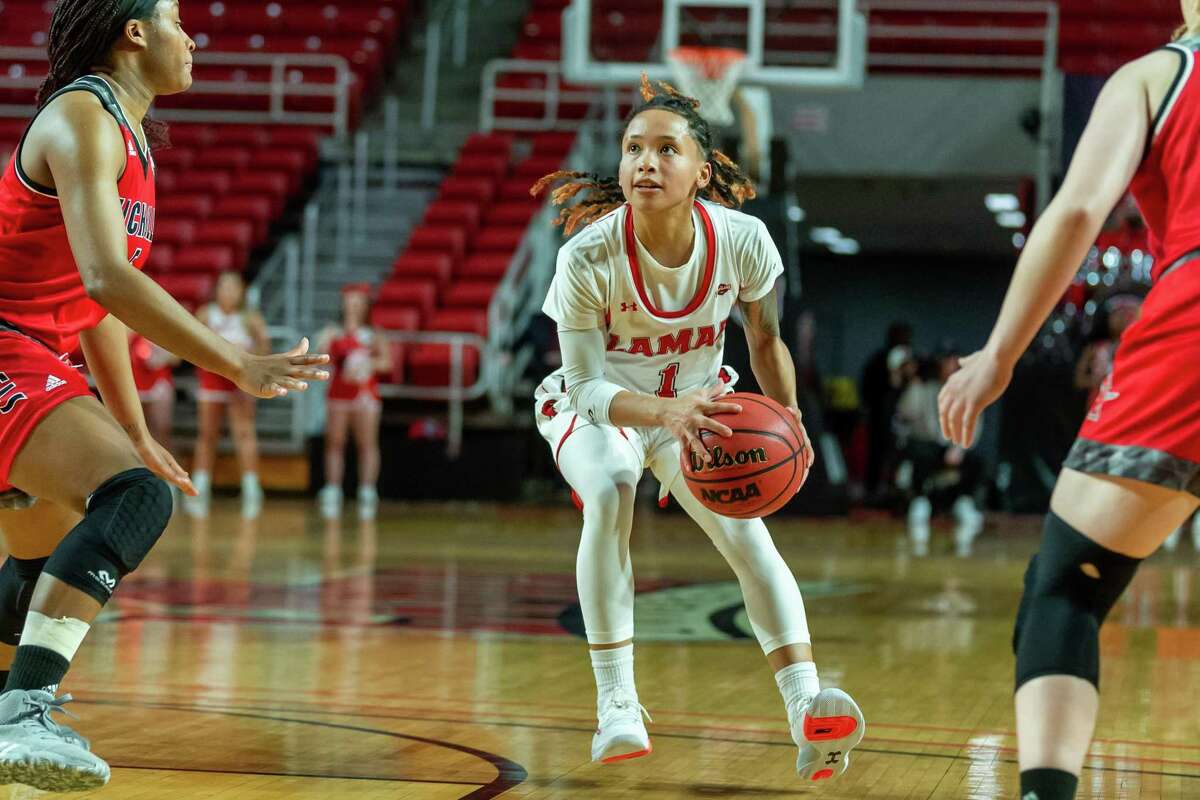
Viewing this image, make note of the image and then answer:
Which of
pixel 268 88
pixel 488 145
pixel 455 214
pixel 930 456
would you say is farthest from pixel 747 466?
pixel 268 88

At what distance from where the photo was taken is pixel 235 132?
1834 centimetres

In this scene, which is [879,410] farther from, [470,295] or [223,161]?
[223,161]

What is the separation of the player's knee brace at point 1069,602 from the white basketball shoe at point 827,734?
1.08 metres

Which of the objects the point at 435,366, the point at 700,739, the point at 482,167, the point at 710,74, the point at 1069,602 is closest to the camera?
the point at 1069,602

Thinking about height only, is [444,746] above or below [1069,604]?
below

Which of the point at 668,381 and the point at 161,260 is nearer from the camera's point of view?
the point at 668,381

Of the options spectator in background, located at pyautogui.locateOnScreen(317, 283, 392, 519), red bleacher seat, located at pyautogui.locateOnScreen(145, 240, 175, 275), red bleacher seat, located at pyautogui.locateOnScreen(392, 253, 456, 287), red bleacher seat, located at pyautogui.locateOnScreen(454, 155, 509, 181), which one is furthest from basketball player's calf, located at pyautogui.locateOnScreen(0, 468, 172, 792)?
red bleacher seat, located at pyautogui.locateOnScreen(454, 155, 509, 181)

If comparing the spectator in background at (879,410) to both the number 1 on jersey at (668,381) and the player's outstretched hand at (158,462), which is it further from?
the player's outstretched hand at (158,462)

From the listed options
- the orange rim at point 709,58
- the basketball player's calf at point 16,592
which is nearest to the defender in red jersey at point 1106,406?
the basketball player's calf at point 16,592

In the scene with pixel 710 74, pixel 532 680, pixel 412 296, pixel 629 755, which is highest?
pixel 710 74

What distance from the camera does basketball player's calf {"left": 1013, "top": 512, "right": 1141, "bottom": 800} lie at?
2551 mm

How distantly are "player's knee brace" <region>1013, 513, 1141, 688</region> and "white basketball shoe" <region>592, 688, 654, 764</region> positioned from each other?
1.31 metres

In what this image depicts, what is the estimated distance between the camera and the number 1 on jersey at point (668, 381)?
4.15m

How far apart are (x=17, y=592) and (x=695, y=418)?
→ 156cm
